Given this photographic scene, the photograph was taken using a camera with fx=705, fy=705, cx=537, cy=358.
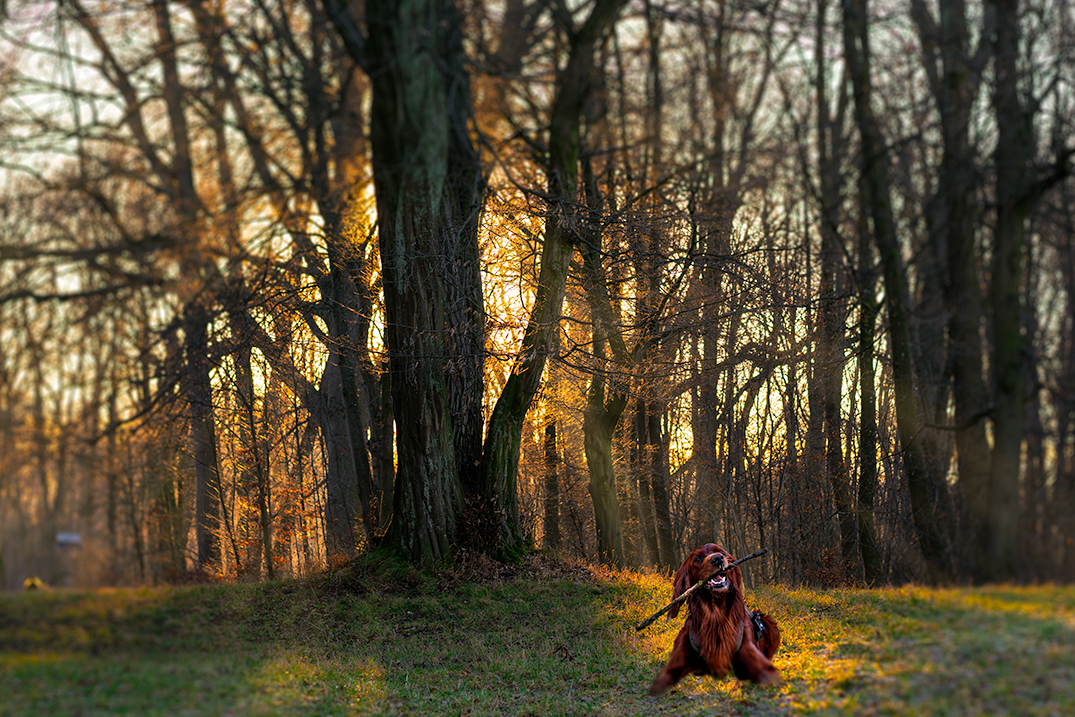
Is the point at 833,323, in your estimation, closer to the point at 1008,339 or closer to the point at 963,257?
the point at 963,257

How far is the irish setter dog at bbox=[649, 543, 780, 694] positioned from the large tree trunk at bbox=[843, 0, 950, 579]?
1341 mm

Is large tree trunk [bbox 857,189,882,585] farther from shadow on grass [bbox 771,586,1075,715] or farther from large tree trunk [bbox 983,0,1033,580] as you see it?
large tree trunk [bbox 983,0,1033,580]

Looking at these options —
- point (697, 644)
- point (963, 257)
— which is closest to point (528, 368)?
point (697, 644)

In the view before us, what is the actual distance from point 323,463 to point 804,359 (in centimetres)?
460

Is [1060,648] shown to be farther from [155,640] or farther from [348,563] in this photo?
[348,563]

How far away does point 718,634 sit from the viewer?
4496 millimetres

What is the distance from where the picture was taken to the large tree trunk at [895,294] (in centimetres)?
522

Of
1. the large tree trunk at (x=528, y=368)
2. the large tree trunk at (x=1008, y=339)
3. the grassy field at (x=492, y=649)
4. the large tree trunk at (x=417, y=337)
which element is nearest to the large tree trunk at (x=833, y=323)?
the grassy field at (x=492, y=649)

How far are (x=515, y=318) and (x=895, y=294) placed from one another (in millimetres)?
3734

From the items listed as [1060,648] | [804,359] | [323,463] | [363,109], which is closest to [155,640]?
[323,463]

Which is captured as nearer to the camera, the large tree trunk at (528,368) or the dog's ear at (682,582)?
the dog's ear at (682,582)

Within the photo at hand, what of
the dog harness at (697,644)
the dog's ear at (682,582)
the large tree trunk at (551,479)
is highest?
the large tree trunk at (551,479)

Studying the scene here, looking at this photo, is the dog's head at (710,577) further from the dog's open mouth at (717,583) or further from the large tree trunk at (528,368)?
the large tree trunk at (528,368)

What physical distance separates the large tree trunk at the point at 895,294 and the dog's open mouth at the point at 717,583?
1.50m
